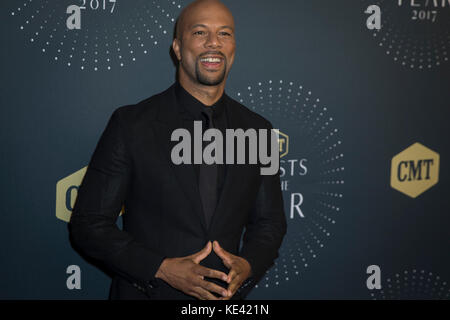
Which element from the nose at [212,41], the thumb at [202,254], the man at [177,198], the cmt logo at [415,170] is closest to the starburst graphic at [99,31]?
the man at [177,198]

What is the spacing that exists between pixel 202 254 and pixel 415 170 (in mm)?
1300

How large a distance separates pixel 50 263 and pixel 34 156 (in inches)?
19.4

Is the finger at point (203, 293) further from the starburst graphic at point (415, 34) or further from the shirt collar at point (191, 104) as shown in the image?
the starburst graphic at point (415, 34)

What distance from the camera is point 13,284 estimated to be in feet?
6.48

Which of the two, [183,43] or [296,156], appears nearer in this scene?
[183,43]

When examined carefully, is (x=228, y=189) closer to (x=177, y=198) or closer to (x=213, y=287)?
(x=177, y=198)

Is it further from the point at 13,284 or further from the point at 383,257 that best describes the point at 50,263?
the point at 383,257

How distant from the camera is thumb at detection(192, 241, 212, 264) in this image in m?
1.50

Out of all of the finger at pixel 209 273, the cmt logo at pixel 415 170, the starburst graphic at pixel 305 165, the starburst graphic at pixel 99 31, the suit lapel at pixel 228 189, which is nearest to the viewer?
the finger at pixel 209 273

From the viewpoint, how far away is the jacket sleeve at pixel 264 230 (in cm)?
163

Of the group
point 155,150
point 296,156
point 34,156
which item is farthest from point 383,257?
point 34,156

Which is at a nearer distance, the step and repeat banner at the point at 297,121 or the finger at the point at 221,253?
the finger at the point at 221,253

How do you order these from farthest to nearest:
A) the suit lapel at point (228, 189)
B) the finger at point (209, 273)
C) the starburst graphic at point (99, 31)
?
1. the starburst graphic at point (99, 31)
2. the suit lapel at point (228, 189)
3. the finger at point (209, 273)
